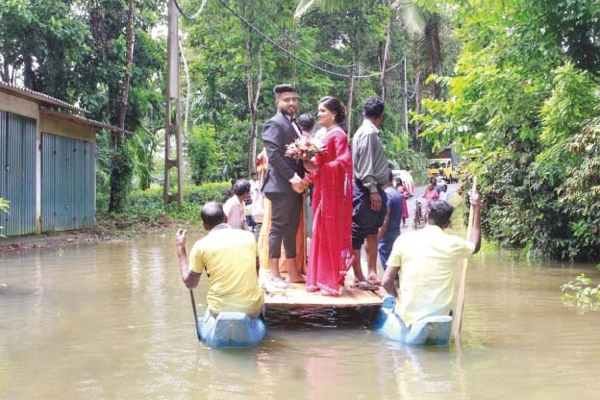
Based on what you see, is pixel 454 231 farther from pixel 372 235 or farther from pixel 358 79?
pixel 358 79

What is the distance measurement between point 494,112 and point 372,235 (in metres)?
4.70

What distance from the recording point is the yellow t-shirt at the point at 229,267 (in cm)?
647

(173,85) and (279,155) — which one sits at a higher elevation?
(173,85)

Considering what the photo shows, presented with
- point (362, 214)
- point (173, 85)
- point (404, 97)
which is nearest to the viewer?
point (362, 214)

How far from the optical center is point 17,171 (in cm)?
1623

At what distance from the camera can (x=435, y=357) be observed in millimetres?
6297

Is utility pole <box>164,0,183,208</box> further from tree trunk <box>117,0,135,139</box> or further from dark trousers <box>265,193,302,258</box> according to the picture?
dark trousers <box>265,193,302,258</box>

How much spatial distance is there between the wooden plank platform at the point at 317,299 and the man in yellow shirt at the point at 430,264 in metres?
0.72

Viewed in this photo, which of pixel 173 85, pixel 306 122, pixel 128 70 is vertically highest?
pixel 128 70

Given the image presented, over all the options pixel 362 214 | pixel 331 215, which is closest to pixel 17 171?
pixel 362 214

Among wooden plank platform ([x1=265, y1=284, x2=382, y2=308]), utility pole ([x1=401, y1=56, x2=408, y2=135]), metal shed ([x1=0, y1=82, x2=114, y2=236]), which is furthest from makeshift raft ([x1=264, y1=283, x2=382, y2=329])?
utility pole ([x1=401, y1=56, x2=408, y2=135])

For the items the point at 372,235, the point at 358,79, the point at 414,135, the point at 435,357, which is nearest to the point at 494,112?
the point at 372,235

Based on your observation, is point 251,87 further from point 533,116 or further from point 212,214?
point 212,214

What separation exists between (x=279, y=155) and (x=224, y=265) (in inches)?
62.1
